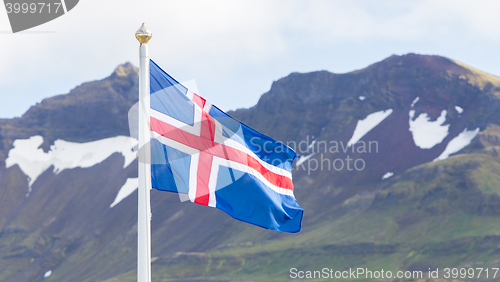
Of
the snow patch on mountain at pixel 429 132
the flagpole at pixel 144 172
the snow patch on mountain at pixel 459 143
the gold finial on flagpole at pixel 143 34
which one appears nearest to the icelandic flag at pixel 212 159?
the flagpole at pixel 144 172

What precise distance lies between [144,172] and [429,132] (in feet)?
629

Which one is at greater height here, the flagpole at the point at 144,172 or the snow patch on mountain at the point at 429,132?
the snow patch on mountain at the point at 429,132

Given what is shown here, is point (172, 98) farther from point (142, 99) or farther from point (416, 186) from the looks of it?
point (416, 186)

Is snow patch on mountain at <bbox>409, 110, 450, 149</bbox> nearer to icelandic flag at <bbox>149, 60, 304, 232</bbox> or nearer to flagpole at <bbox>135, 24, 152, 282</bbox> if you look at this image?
icelandic flag at <bbox>149, 60, 304, 232</bbox>

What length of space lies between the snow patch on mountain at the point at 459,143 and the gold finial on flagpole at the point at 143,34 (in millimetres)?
173850

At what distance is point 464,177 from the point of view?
488 feet

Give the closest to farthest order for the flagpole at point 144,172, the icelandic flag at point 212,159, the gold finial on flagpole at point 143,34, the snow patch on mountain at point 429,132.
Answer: the flagpole at point 144,172, the gold finial on flagpole at point 143,34, the icelandic flag at point 212,159, the snow patch on mountain at point 429,132

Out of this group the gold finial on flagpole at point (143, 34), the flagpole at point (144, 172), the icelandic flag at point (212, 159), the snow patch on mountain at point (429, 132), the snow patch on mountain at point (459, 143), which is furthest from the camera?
the snow patch on mountain at point (429, 132)

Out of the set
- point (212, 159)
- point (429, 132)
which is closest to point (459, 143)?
point (429, 132)

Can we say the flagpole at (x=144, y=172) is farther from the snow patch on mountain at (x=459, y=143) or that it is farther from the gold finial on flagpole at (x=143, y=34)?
the snow patch on mountain at (x=459, y=143)

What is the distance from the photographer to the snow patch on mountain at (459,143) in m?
178

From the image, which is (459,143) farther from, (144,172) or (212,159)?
(144,172)

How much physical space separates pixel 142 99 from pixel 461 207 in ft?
457

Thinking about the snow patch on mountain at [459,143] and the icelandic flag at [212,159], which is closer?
the icelandic flag at [212,159]
